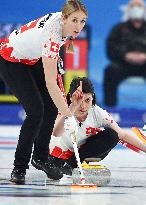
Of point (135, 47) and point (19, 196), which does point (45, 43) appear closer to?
point (19, 196)

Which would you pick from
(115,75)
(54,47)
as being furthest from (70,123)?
(115,75)

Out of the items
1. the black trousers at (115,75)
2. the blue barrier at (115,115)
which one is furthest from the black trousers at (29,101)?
the blue barrier at (115,115)

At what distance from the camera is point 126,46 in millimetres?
8141

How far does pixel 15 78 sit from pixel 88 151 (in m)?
0.68

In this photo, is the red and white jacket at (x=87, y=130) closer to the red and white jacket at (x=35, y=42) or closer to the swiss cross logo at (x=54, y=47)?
the red and white jacket at (x=35, y=42)

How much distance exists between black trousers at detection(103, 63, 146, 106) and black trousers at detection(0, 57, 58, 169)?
429cm

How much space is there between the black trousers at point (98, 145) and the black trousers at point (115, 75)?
4040 millimetres

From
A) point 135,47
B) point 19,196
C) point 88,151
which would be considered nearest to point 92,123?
point 88,151

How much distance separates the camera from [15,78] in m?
3.65

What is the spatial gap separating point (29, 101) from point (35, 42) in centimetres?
31

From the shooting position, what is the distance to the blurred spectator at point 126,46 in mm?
8086

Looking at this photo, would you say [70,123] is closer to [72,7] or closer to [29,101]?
[29,101]

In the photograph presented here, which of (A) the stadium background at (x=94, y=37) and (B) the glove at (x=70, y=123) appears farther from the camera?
(A) the stadium background at (x=94, y=37)

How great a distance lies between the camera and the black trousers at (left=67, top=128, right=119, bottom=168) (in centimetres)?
394
